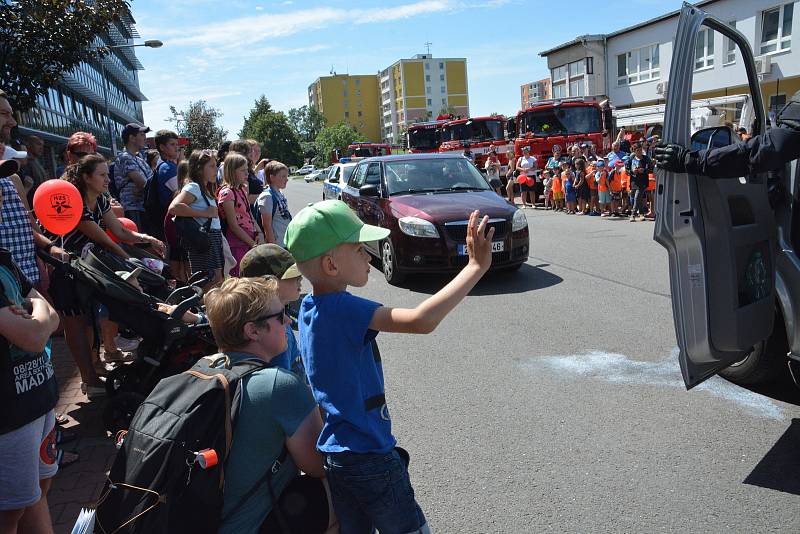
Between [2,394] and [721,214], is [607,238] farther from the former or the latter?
[2,394]

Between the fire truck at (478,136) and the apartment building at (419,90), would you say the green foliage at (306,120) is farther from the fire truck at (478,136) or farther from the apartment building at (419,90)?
the fire truck at (478,136)

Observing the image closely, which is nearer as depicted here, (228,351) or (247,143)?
(228,351)

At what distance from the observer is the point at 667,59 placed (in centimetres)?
3725

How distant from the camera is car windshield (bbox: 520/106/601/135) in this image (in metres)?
20.0

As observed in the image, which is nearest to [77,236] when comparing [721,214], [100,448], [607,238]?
[100,448]

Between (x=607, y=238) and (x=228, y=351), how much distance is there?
438 inches

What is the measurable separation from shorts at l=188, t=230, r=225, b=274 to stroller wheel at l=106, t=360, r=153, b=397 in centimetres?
159

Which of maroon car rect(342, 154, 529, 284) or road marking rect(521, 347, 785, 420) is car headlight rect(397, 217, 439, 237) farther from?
road marking rect(521, 347, 785, 420)

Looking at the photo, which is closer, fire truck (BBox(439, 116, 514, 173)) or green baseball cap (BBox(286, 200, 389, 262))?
green baseball cap (BBox(286, 200, 389, 262))

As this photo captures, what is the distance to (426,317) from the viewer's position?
6.66 ft

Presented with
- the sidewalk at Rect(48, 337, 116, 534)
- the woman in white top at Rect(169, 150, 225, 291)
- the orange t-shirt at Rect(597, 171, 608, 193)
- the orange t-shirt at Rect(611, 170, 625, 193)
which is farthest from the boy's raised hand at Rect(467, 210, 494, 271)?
the orange t-shirt at Rect(597, 171, 608, 193)

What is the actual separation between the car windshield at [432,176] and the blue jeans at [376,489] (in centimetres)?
768

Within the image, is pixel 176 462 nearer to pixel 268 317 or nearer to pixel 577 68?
pixel 268 317

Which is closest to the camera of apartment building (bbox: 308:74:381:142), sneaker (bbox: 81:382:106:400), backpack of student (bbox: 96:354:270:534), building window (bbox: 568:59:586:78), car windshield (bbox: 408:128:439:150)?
backpack of student (bbox: 96:354:270:534)
